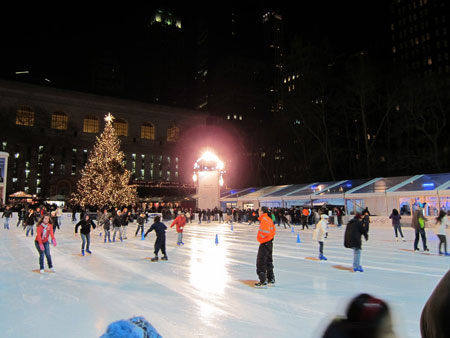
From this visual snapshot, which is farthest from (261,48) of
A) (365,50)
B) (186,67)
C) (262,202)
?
(262,202)

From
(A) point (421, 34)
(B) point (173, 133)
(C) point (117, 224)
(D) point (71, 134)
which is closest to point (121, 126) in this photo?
(D) point (71, 134)

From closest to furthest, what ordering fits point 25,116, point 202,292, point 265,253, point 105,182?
point 202,292 < point 265,253 < point 105,182 < point 25,116

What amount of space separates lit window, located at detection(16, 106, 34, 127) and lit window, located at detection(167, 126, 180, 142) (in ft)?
85.5

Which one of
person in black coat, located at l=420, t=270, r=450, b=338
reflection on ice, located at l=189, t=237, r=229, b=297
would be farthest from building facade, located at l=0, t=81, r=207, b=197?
person in black coat, located at l=420, t=270, r=450, b=338

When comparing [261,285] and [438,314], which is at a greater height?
[438,314]

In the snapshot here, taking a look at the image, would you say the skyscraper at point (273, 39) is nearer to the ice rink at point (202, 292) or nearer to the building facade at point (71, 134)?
the building facade at point (71, 134)

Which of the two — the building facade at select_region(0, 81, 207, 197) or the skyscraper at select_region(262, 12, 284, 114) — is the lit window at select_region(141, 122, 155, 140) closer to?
the building facade at select_region(0, 81, 207, 197)

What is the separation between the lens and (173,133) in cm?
7556

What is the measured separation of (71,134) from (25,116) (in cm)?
798

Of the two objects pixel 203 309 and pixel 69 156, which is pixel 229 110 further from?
pixel 203 309

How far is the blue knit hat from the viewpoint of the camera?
1.24 metres

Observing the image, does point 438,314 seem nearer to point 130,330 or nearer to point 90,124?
point 130,330

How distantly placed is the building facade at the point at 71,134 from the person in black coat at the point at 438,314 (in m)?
55.9

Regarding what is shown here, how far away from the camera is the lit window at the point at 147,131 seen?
73188 mm
